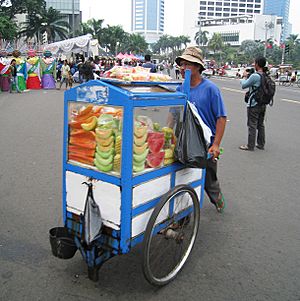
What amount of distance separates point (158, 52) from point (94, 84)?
149463mm

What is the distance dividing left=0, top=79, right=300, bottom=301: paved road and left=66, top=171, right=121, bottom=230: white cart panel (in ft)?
1.83

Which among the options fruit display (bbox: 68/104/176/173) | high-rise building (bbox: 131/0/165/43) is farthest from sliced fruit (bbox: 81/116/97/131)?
high-rise building (bbox: 131/0/165/43)

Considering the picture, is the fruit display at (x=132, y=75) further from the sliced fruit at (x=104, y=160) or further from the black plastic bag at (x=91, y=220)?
the black plastic bag at (x=91, y=220)

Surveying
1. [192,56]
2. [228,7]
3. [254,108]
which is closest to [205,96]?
[192,56]

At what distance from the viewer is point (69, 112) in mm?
2652

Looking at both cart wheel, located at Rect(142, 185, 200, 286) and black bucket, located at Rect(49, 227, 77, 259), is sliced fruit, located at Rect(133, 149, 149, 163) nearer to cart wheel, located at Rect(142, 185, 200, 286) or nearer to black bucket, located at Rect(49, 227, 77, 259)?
cart wheel, located at Rect(142, 185, 200, 286)

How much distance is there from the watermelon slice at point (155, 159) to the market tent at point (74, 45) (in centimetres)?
1925

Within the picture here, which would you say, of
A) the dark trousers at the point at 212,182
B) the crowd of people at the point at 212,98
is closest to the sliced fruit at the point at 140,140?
the crowd of people at the point at 212,98

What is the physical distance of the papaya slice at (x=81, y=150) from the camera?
8.39 feet

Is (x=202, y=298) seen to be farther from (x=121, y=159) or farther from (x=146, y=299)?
(x=121, y=159)

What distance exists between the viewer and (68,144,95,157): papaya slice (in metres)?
2.56

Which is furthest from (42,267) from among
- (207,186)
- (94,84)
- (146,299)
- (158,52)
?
(158,52)

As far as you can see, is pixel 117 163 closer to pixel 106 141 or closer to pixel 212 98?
pixel 106 141

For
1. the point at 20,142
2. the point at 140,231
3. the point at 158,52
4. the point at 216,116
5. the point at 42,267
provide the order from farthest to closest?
the point at 158,52 → the point at 20,142 → the point at 216,116 → the point at 42,267 → the point at 140,231
